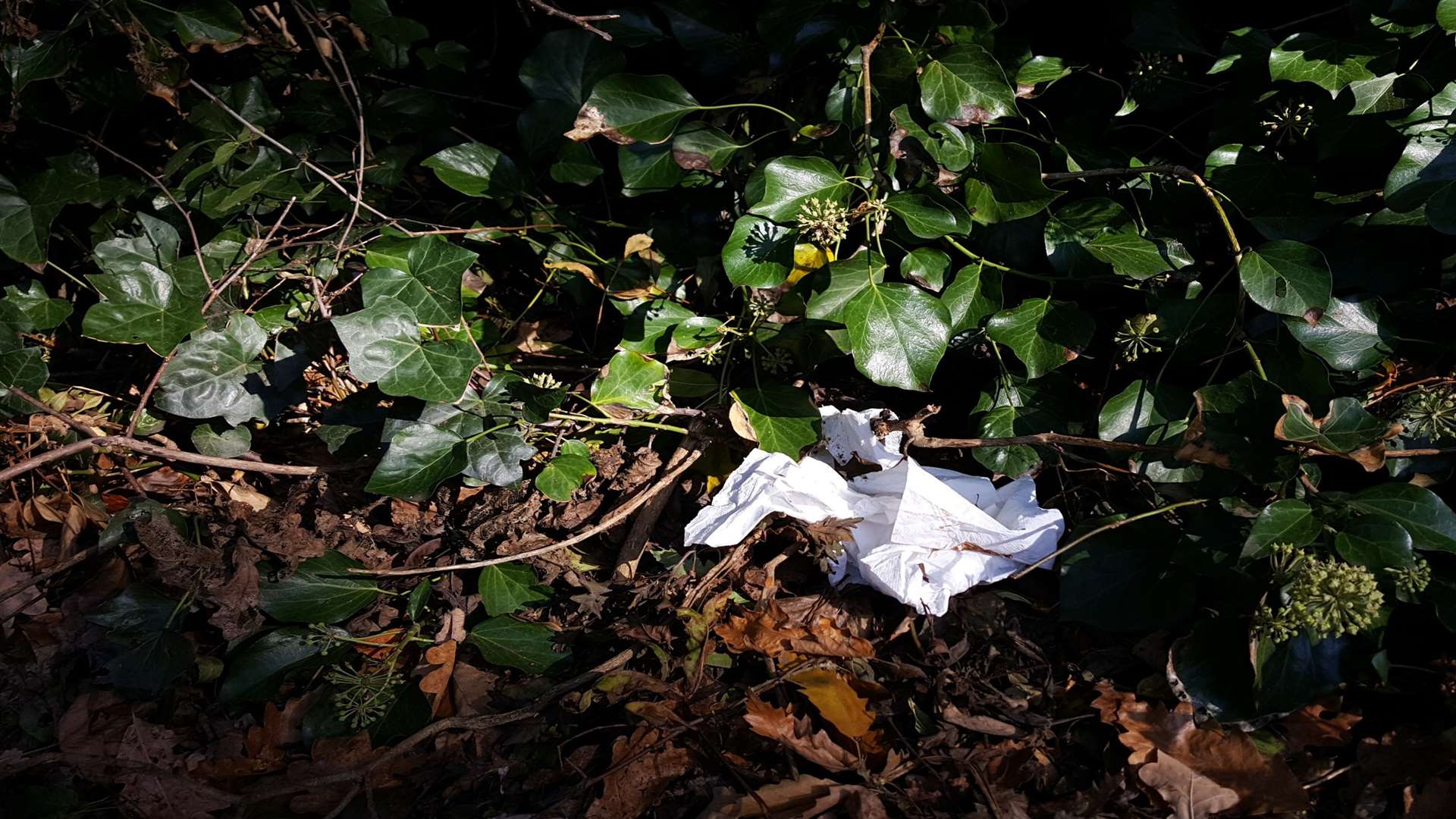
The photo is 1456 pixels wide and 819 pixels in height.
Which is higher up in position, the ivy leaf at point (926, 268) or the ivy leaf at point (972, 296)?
the ivy leaf at point (926, 268)

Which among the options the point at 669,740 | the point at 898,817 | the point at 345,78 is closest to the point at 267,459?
the point at 345,78

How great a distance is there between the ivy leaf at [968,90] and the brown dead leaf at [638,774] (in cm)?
114

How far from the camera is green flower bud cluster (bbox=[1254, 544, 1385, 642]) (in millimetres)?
1156

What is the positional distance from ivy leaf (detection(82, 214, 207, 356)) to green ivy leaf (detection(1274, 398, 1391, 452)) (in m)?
1.90

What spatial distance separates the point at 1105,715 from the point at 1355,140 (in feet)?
3.42

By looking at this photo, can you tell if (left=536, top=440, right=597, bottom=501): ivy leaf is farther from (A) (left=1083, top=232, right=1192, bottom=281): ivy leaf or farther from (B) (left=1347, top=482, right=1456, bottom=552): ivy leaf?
(B) (left=1347, top=482, right=1456, bottom=552): ivy leaf

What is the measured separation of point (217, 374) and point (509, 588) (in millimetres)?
741

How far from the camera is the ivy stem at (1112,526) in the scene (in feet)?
4.55

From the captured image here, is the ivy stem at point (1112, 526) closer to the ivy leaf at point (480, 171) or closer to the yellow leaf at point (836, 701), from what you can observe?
the yellow leaf at point (836, 701)

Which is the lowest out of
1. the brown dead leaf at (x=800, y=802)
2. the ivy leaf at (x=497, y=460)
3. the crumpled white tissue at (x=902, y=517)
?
the brown dead leaf at (x=800, y=802)

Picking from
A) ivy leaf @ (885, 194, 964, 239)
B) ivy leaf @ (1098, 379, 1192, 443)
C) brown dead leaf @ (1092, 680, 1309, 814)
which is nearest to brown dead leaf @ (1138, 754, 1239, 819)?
brown dead leaf @ (1092, 680, 1309, 814)

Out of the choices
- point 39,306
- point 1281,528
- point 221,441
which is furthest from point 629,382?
point 39,306

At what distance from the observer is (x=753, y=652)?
4.69 ft

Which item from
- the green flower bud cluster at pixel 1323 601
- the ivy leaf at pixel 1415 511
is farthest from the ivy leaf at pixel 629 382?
the ivy leaf at pixel 1415 511
